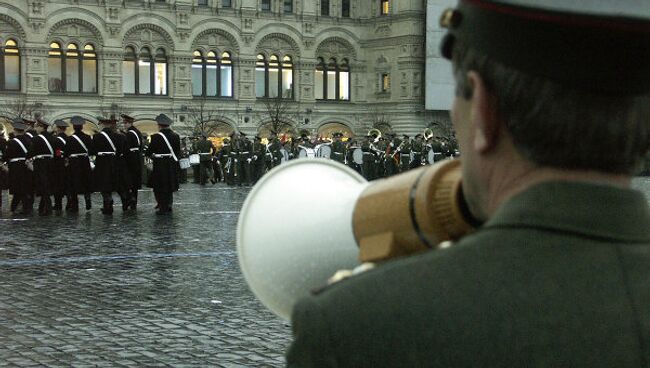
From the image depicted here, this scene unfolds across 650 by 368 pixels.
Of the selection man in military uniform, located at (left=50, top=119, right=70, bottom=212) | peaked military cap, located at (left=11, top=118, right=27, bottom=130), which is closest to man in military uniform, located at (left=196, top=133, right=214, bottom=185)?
peaked military cap, located at (left=11, top=118, right=27, bottom=130)

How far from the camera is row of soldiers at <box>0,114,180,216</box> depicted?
1884 centimetres

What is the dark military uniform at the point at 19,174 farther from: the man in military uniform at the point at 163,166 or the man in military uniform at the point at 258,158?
the man in military uniform at the point at 258,158

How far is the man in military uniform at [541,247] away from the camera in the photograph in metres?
1.28

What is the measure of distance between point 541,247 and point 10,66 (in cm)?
4917

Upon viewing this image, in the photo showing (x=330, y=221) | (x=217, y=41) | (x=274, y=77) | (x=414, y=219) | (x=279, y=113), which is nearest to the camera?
(x=414, y=219)

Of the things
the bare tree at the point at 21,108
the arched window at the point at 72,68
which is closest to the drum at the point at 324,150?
the bare tree at the point at 21,108

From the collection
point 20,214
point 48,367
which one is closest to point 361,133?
point 20,214

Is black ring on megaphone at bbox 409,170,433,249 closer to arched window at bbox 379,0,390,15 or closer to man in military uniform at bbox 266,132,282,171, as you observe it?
man in military uniform at bbox 266,132,282,171

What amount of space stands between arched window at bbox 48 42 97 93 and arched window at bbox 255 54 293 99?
9.20 meters

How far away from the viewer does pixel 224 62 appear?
53.8 meters

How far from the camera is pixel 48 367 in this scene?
5977 mm

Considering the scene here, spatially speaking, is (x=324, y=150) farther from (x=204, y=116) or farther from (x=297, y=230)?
(x=297, y=230)

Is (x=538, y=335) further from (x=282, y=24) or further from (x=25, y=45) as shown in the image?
(x=282, y=24)

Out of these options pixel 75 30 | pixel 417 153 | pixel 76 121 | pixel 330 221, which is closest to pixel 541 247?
pixel 330 221
